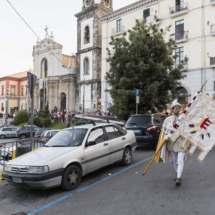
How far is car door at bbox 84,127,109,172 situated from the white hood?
17.4 inches

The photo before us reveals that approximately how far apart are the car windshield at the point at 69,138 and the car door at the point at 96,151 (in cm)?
23

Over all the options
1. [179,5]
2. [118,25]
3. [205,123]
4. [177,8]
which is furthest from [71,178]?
[118,25]

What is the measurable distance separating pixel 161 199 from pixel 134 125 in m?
5.89

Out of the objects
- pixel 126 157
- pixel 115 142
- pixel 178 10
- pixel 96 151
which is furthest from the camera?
pixel 178 10

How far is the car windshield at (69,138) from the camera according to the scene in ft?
20.2

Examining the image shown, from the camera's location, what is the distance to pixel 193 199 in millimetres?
4586

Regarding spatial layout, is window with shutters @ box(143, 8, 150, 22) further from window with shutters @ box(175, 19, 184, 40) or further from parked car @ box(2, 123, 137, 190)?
parked car @ box(2, 123, 137, 190)

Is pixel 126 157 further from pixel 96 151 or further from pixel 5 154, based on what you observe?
pixel 5 154

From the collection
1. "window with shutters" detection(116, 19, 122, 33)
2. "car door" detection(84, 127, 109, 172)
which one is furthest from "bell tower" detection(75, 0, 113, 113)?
"car door" detection(84, 127, 109, 172)

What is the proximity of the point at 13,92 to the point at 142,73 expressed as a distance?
2204 inches

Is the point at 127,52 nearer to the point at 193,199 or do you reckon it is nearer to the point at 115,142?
the point at 115,142

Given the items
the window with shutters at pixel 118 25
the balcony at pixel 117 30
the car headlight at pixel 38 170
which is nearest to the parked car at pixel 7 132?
the balcony at pixel 117 30

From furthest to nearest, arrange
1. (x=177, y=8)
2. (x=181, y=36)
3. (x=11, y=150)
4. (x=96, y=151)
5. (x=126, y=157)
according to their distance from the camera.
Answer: (x=177, y=8) < (x=181, y=36) < (x=11, y=150) < (x=126, y=157) < (x=96, y=151)

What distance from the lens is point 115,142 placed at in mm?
7164
